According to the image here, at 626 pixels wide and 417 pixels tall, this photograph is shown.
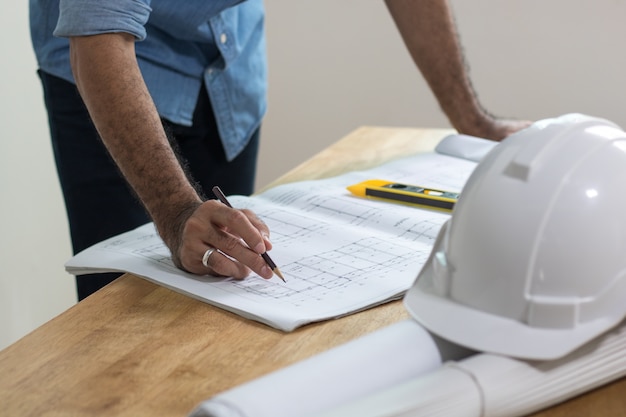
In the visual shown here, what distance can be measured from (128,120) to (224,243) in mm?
251

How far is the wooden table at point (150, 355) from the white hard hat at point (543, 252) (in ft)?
0.24

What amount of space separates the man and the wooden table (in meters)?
0.10

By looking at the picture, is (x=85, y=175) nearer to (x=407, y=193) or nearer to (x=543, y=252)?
(x=407, y=193)

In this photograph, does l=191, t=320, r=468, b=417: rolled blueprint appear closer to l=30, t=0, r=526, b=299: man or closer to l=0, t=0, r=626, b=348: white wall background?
l=30, t=0, r=526, b=299: man

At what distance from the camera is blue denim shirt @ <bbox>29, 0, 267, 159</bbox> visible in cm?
135

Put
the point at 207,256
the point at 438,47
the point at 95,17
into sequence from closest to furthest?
the point at 207,256 < the point at 95,17 < the point at 438,47

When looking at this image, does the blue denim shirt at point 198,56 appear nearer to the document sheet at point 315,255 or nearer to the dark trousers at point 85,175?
the dark trousers at point 85,175

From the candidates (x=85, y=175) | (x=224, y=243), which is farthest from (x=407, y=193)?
(x=85, y=175)

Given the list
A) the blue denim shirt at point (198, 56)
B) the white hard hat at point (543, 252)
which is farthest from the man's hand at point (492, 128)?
the white hard hat at point (543, 252)

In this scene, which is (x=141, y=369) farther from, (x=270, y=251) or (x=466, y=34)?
(x=466, y=34)

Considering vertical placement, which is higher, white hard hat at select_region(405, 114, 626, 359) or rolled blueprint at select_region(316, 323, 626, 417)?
white hard hat at select_region(405, 114, 626, 359)

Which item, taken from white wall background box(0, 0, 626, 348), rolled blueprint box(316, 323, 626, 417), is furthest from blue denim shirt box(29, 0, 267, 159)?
rolled blueprint box(316, 323, 626, 417)

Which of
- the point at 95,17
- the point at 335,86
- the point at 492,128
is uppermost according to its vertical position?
the point at 95,17

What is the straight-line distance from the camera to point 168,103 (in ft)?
4.72
